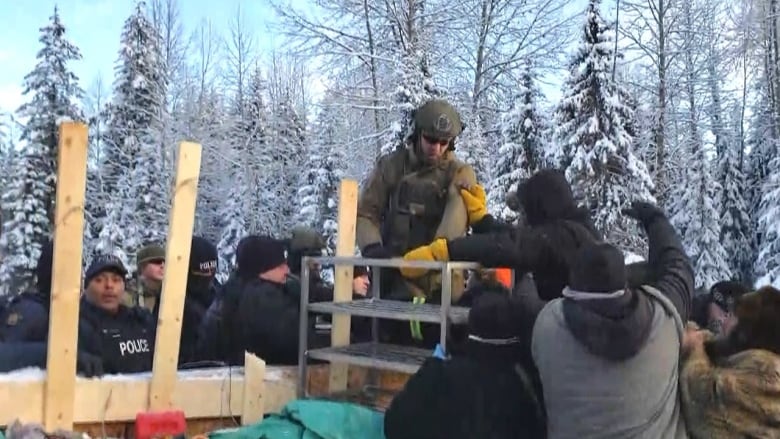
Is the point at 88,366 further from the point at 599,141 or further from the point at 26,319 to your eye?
the point at 599,141

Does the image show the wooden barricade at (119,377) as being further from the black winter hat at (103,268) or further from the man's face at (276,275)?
the black winter hat at (103,268)

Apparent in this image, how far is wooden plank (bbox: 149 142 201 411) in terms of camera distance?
4484mm

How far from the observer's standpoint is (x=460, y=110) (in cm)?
2420

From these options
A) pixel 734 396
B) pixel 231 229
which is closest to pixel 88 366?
pixel 734 396

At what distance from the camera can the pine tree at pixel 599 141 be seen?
2277 centimetres

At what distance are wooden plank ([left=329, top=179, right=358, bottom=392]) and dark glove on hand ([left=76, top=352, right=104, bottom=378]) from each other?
1374 mm

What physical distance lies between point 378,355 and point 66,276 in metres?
1.70

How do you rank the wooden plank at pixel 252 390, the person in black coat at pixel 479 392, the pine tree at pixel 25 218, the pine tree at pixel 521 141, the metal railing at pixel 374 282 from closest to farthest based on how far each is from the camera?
the person in black coat at pixel 479 392
the metal railing at pixel 374 282
the wooden plank at pixel 252 390
the pine tree at pixel 521 141
the pine tree at pixel 25 218

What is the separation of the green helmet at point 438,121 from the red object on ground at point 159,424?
2204 millimetres

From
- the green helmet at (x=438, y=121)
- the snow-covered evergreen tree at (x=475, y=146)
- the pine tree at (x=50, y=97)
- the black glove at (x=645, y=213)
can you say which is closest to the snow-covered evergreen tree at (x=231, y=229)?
the pine tree at (x=50, y=97)

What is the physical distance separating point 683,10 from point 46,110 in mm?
20902

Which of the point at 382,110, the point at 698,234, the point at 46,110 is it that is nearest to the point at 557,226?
the point at 382,110

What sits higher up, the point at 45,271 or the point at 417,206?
the point at 417,206

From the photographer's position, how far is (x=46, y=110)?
1169 inches
